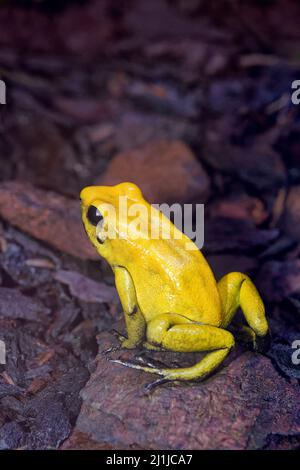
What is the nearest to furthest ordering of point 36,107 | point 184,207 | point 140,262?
point 140,262, point 184,207, point 36,107

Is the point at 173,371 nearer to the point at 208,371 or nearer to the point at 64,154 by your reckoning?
the point at 208,371

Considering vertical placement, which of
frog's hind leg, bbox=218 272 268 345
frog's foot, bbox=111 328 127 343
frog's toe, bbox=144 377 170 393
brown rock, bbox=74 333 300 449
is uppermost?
frog's hind leg, bbox=218 272 268 345

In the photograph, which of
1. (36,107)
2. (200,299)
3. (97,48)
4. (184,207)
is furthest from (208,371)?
(97,48)

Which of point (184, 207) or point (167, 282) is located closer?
point (167, 282)

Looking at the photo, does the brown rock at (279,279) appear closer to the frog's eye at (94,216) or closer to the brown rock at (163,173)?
the brown rock at (163,173)

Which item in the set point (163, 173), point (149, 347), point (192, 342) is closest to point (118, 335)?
point (149, 347)

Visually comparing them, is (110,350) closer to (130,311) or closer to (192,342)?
(130,311)

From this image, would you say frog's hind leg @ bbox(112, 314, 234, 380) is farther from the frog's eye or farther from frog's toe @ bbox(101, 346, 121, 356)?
the frog's eye

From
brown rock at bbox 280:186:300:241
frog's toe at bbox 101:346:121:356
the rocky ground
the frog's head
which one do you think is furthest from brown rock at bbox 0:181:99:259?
brown rock at bbox 280:186:300:241
